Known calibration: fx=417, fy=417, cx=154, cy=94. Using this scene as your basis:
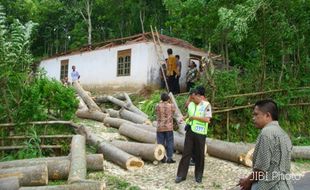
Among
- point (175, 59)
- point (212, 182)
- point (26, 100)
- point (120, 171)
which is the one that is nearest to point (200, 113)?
point (212, 182)

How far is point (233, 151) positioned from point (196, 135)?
207cm

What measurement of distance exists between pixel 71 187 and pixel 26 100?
3510 mm

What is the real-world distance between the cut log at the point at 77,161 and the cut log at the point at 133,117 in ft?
12.7

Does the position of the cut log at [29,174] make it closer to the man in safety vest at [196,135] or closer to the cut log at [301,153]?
the man in safety vest at [196,135]

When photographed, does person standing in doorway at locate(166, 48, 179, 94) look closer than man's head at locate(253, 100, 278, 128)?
No

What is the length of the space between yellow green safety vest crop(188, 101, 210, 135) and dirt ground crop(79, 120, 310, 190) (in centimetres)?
107

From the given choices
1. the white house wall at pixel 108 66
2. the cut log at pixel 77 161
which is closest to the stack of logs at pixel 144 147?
the cut log at pixel 77 161

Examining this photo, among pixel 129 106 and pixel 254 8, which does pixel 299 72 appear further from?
pixel 129 106

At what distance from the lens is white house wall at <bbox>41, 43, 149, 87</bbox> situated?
723 inches

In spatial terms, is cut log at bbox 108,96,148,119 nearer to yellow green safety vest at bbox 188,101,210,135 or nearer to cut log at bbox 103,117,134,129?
cut log at bbox 103,117,134,129

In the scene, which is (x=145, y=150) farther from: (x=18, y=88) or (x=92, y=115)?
(x=92, y=115)

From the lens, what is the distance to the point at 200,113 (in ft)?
26.6

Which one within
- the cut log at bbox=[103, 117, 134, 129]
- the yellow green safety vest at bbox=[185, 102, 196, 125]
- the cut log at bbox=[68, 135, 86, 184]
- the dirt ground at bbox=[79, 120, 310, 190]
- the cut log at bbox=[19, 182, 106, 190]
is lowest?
the dirt ground at bbox=[79, 120, 310, 190]

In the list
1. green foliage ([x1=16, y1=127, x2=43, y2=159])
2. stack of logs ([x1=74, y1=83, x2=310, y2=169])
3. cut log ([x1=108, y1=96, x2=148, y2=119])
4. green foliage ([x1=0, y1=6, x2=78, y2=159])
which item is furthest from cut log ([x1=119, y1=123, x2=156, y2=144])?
green foliage ([x1=16, y1=127, x2=43, y2=159])
